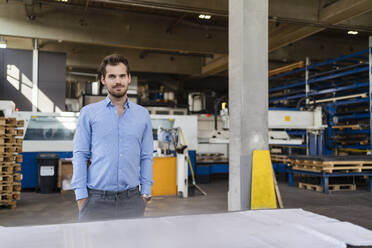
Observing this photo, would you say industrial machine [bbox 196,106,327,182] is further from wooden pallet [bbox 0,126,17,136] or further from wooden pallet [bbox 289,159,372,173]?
wooden pallet [bbox 0,126,17,136]

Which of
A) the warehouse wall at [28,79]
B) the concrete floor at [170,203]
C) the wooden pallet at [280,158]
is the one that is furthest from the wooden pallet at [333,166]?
the warehouse wall at [28,79]

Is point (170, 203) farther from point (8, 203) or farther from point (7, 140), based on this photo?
point (7, 140)

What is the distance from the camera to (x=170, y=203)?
6.66 meters

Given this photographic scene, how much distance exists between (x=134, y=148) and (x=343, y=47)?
1261 centimetres

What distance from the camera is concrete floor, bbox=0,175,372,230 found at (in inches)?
217

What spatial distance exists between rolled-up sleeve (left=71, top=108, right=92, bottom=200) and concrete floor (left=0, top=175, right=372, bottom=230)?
2.82 m

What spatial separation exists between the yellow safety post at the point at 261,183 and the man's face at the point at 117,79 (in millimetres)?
3296

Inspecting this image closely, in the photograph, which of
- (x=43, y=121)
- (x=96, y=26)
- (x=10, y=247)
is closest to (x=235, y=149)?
(x=10, y=247)

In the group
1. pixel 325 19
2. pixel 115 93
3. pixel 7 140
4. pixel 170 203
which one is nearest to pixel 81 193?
pixel 115 93

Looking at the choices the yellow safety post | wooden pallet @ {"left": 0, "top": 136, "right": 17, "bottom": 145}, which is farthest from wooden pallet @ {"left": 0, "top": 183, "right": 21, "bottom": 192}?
the yellow safety post

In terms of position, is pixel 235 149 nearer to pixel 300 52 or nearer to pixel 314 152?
pixel 314 152

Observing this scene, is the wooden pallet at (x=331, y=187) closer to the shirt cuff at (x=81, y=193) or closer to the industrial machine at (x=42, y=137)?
the industrial machine at (x=42, y=137)

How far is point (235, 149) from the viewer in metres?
5.18

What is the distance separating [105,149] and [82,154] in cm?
16
